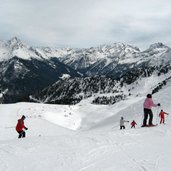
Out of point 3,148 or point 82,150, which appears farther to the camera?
point 3,148

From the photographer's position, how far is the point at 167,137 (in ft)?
60.2

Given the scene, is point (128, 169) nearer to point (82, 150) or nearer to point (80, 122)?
point (82, 150)

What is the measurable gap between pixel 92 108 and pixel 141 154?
86880 millimetres

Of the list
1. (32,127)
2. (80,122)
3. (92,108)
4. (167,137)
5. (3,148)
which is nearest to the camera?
(3,148)

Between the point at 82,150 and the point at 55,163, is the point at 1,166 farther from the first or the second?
the point at 82,150

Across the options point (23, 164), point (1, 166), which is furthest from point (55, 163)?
point (1, 166)

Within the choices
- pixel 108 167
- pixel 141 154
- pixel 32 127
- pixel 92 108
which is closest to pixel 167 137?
pixel 141 154

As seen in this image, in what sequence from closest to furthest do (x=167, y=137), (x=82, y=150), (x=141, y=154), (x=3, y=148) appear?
(x=141, y=154)
(x=82, y=150)
(x=3, y=148)
(x=167, y=137)

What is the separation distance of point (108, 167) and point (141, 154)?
2.46 m

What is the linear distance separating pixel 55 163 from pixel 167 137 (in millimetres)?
8116

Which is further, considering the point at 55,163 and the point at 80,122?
the point at 80,122

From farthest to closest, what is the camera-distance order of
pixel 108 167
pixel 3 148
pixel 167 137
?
pixel 167 137
pixel 3 148
pixel 108 167

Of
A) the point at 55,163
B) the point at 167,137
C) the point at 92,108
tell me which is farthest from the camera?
the point at 92,108

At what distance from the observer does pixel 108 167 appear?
472 inches
